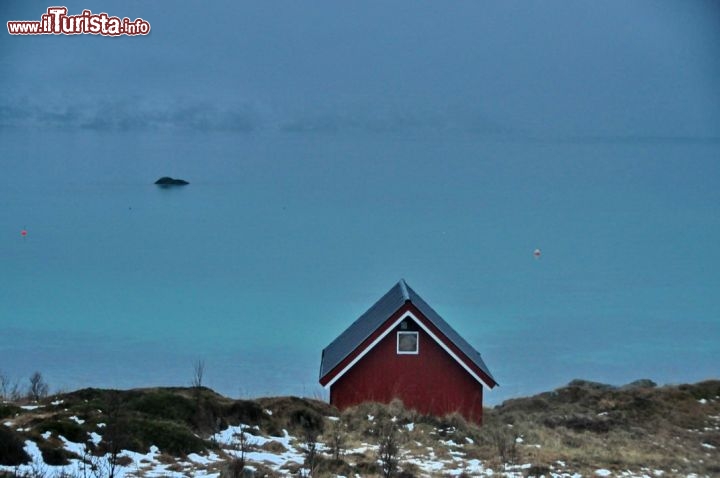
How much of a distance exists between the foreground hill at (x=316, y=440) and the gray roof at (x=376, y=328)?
1.49 meters

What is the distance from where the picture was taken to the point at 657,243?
68.5 meters

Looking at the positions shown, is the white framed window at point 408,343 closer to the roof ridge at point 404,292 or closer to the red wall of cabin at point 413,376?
the red wall of cabin at point 413,376

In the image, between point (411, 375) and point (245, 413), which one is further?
point (411, 375)

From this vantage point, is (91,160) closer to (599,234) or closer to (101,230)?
(101,230)

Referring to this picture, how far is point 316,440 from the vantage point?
17172mm

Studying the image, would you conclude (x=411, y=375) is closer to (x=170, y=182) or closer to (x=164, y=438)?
(x=164, y=438)

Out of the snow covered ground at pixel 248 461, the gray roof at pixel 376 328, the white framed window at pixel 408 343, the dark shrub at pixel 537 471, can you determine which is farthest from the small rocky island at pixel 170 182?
the dark shrub at pixel 537 471

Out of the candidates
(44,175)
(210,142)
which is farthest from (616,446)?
(210,142)

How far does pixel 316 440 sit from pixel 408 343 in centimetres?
580

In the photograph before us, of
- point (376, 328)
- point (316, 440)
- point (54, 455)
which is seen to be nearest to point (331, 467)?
point (316, 440)

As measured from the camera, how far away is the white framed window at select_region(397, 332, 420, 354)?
73.8 ft

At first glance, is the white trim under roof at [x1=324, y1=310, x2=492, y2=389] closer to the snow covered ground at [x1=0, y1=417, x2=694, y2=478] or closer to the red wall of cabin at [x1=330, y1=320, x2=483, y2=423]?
the red wall of cabin at [x1=330, y1=320, x2=483, y2=423]

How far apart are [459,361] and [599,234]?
51.9m

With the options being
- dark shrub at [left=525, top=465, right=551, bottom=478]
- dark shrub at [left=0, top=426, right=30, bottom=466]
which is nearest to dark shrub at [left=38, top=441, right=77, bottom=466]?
dark shrub at [left=0, top=426, right=30, bottom=466]
